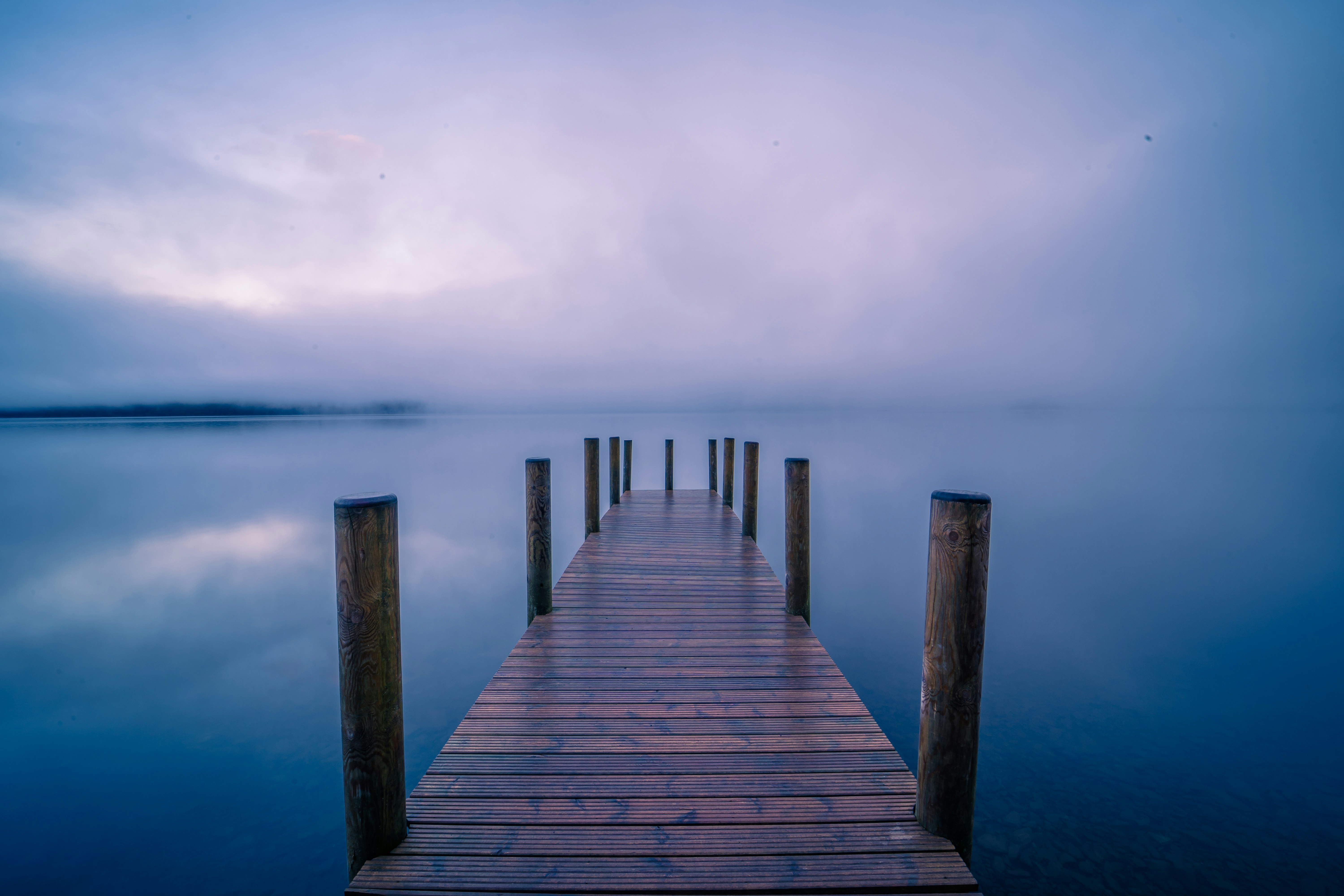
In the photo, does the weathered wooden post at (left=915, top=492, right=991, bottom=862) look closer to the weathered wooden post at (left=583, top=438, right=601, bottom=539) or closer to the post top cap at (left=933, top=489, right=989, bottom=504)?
the post top cap at (left=933, top=489, right=989, bottom=504)

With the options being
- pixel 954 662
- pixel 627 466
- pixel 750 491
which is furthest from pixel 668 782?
→ pixel 627 466

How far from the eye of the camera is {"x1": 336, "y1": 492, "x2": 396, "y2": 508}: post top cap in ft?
6.45

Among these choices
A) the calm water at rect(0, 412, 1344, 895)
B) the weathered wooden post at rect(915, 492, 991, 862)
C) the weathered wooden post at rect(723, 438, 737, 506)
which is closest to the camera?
the weathered wooden post at rect(915, 492, 991, 862)

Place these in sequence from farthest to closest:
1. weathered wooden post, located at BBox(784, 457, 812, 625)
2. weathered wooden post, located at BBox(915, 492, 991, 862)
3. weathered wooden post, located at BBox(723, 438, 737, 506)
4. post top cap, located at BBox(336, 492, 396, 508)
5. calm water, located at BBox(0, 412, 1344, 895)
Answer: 1. weathered wooden post, located at BBox(723, 438, 737, 506)
2. weathered wooden post, located at BBox(784, 457, 812, 625)
3. calm water, located at BBox(0, 412, 1344, 895)
4. weathered wooden post, located at BBox(915, 492, 991, 862)
5. post top cap, located at BBox(336, 492, 396, 508)

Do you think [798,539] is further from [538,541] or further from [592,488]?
[592,488]

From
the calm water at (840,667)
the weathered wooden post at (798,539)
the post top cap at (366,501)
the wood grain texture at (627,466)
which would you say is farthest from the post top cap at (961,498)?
the wood grain texture at (627,466)

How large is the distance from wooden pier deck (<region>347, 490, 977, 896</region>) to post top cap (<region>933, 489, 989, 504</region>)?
1.31m

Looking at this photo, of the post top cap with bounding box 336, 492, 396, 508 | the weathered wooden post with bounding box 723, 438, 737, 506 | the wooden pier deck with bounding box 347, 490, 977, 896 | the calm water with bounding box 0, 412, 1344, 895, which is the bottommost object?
the calm water with bounding box 0, 412, 1344, 895

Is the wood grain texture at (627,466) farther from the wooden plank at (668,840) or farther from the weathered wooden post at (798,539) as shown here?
the wooden plank at (668,840)

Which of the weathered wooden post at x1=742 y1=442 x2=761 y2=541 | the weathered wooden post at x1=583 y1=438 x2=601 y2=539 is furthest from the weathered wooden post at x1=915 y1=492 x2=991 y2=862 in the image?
the weathered wooden post at x1=583 y1=438 x2=601 y2=539

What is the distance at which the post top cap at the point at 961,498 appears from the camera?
208 centimetres

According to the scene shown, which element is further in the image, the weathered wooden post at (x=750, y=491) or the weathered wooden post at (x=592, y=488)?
the weathered wooden post at (x=592, y=488)

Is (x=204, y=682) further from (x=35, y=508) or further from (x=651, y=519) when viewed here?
(x=35, y=508)

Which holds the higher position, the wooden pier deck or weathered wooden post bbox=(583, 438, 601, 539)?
weathered wooden post bbox=(583, 438, 601, 539)
